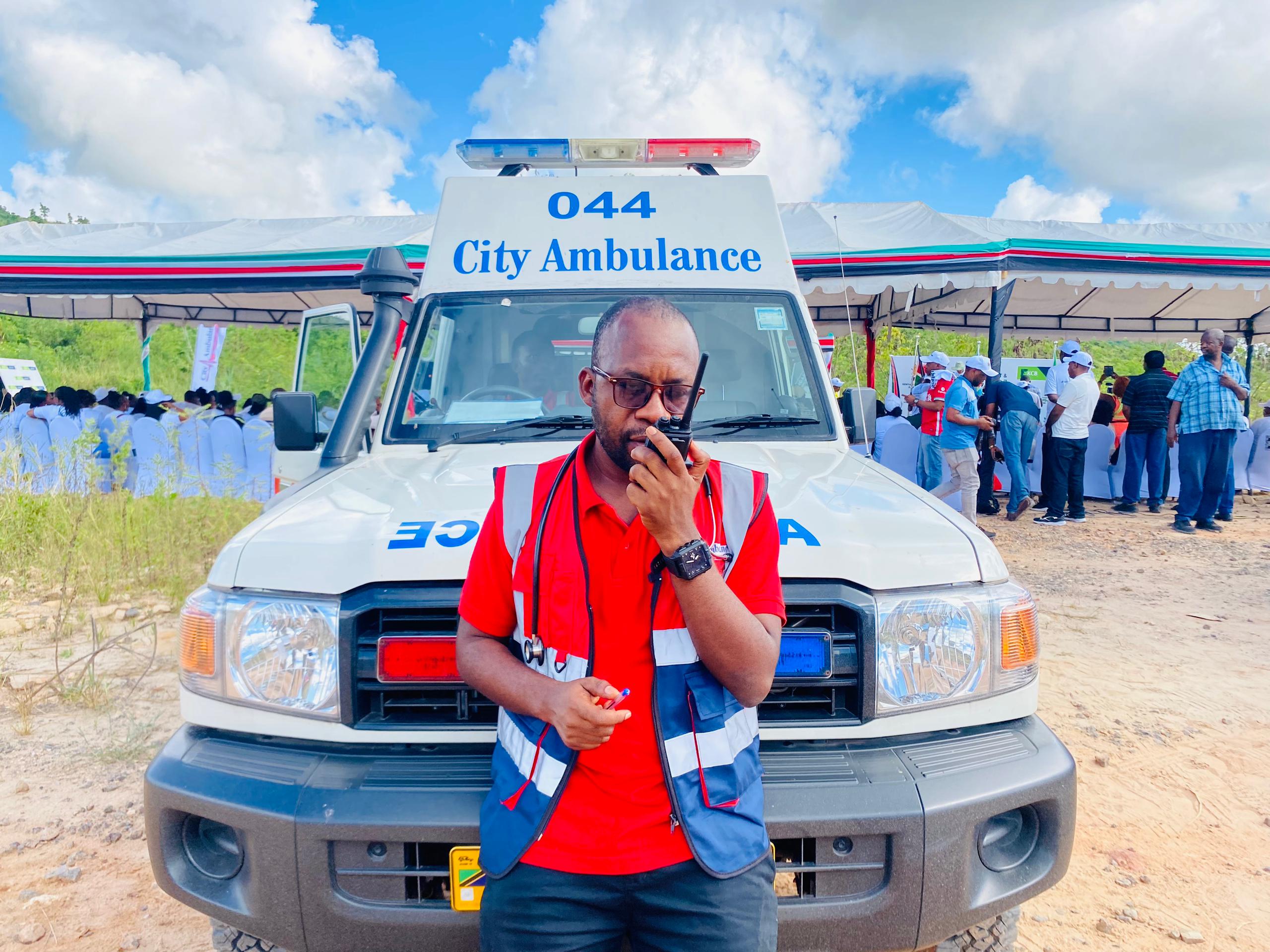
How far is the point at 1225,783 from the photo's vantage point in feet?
12.1

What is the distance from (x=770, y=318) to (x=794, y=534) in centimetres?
158

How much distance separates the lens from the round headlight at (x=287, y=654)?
6.38 feet


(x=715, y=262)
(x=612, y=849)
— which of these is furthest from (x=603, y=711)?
(x=715, y=262)

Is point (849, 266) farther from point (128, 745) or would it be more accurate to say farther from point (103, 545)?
point (128, 745)

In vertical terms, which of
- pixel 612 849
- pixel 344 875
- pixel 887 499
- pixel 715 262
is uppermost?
pixel 715 262

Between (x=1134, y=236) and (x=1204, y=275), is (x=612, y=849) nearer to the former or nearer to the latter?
(x=1204, y=275)

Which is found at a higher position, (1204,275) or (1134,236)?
(1134,236)

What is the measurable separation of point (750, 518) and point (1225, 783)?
3.34 metres

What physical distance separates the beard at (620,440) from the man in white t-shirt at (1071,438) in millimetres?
10100

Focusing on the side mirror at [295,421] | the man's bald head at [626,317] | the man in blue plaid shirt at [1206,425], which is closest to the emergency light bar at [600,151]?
the side mirror at [295,421]

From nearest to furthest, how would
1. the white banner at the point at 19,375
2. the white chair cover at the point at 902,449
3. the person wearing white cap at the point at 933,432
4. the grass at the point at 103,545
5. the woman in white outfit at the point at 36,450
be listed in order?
the grass at the point at 103,545
the woman in white outfit at the point at 36,450
the person wearing white cap at the point at 933,432
the white chair cover at the point at 902,449
the white banner at the point at 19,375

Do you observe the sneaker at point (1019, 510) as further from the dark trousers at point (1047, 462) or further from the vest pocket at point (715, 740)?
the vest pocket at point (715, 740)

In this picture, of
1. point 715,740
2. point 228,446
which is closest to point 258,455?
point 228,446

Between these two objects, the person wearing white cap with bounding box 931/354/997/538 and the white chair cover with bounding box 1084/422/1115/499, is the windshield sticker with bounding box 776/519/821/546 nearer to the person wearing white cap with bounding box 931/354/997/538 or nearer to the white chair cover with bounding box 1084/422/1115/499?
the person wearing white cap with bounding box 931/354/997/538
